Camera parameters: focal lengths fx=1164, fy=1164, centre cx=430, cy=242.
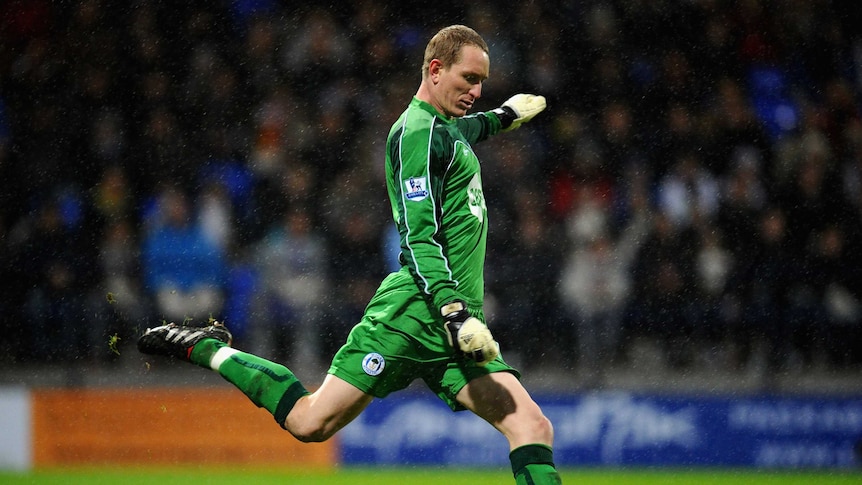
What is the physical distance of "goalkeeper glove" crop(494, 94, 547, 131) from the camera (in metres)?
5.63

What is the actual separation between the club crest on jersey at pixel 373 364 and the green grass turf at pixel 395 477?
3591 millimetres

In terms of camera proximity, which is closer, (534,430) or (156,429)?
(534,430)

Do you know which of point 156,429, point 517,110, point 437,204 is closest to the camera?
point 437,204

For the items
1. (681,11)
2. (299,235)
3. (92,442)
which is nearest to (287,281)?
(299,235)

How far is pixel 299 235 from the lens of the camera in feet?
31.6

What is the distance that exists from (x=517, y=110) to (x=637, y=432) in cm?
400

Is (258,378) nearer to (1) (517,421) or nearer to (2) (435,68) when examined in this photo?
(1) (517,421)

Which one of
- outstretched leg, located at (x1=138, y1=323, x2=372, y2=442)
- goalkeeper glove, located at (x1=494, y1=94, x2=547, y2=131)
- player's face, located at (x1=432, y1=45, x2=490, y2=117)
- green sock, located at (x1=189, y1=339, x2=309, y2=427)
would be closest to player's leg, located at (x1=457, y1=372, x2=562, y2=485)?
outstretched leg, located at (x1=138, y1=323, x2=372, y2=442)

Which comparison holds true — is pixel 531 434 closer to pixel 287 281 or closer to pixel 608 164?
pixel 287 281

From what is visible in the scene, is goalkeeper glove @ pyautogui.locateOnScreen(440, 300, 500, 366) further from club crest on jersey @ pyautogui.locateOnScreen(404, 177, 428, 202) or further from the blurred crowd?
the blurred crowd

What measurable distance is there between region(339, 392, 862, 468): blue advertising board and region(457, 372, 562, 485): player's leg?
433cm

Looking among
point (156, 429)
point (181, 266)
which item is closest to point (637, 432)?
point (156, 429)

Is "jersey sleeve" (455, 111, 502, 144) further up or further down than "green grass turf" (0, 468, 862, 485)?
further up

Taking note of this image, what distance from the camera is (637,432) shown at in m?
8.91
